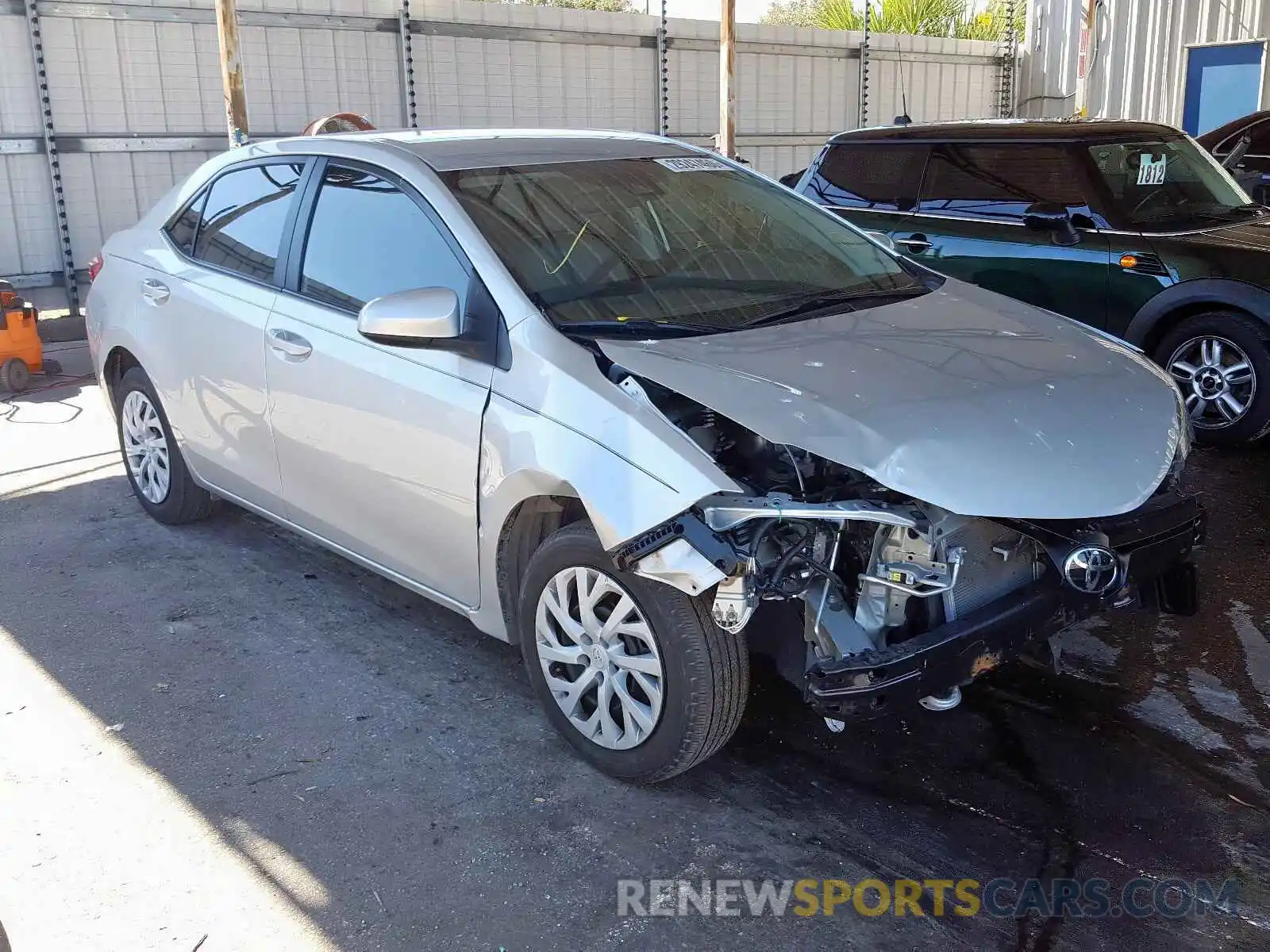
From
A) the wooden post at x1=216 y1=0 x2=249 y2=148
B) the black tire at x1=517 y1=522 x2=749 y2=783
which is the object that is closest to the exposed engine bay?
the black tire at x1=517 y1=522 x2=749 y2=783

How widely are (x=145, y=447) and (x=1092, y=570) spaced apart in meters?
4.16

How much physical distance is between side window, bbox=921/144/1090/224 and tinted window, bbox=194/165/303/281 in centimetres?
Answer: 431

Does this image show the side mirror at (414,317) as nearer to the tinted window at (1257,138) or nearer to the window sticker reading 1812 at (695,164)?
the window sticker reading 1812 at (695,164)

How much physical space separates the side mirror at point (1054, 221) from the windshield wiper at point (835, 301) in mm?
2987

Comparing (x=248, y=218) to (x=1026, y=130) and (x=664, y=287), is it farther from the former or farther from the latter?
(x=1026, y=130)

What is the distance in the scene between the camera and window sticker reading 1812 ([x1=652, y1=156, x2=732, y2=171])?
441cm

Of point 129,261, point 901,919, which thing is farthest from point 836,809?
point 129,261

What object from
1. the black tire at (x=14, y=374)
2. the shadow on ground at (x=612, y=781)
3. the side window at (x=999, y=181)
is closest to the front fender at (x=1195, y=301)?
the side window at (x=999, y=181)

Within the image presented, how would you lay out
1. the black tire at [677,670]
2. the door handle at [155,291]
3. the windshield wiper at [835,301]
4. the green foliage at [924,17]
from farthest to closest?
1. the green foliage at [924,17]
2. the door handle at [155,291]
3. the windshield wiper at [835,301]
4. the black tire at [677,670]

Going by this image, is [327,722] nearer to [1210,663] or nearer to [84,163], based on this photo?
[1210,663]

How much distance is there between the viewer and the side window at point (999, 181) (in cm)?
699

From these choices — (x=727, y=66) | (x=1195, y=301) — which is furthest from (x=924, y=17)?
(x=1195, y=301)

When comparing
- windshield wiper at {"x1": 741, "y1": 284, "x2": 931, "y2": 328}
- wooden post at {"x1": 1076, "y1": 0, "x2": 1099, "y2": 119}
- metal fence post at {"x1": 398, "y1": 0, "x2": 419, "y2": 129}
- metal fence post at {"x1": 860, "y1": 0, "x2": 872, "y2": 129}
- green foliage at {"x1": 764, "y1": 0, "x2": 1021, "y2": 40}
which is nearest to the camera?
windshield wiper at {"x1": 741, "y1": 284, "x2": 931, "y2": 328}

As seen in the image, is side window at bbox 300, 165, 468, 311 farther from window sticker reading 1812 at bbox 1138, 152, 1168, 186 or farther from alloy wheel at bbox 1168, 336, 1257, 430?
window sticker reading 1812 at bbox 1138, 152, 1168, 186
